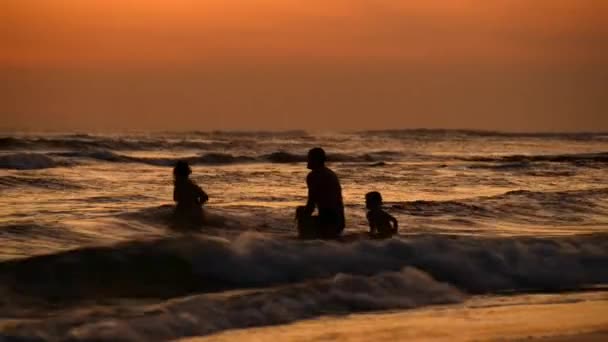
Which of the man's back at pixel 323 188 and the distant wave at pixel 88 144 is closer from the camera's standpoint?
the man's back at pixel 323 188

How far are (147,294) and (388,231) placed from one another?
443 centimetres

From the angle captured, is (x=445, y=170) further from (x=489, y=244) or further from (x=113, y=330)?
(x=113, y=330)

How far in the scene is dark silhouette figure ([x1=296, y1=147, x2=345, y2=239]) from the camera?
13.9 m

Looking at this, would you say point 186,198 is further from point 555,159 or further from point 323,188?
point 555,159

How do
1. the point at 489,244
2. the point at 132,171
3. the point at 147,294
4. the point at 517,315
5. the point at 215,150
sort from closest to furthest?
the point at 517,315 < the point at 147,294 < the point at 489,244 < the point at 132,171 < the point at 215,150

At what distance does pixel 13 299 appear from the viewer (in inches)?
416

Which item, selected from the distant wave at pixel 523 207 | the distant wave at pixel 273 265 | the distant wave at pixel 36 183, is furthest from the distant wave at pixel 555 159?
the distant wave at pixel 273 265

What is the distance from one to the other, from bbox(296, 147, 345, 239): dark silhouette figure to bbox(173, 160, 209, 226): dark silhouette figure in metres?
2.49

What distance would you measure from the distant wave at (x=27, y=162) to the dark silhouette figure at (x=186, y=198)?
1784 centimetres

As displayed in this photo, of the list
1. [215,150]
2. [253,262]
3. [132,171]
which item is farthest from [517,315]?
[215,150]

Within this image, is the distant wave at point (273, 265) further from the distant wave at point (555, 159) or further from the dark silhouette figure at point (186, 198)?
the distant wave at point (555, 159)

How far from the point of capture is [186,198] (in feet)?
53.4

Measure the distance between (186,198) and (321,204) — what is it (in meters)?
3.15

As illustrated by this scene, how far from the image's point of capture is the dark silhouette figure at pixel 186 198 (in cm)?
1603
